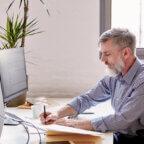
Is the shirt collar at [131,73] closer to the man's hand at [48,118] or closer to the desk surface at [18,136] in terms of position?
the desk surface at [18,136]

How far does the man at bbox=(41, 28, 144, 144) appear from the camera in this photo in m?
1.86

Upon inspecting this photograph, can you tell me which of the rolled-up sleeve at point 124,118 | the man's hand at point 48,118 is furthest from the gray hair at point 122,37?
the man's hand at point 48,118

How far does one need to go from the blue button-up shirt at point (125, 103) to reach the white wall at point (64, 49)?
28.5 inches

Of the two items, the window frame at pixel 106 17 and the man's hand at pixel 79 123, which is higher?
the window frame at pixel 106 17

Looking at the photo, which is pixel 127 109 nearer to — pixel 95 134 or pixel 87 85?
pixel 95 134

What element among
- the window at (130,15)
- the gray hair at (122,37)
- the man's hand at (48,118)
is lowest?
the man's hand at (48,118)

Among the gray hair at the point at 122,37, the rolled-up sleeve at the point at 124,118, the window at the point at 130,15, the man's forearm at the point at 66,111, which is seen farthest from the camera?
the window at the point at 130,15

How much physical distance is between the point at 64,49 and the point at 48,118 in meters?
1.03

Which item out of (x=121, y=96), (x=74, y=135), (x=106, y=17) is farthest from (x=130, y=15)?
(x=74, y=135)

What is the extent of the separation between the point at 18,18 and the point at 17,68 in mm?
759

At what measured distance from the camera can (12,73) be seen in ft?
7.52

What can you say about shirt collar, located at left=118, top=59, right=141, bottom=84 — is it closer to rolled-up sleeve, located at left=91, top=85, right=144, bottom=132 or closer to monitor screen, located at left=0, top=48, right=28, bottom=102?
rolled-up sleeve, located at left=91, top=85, right=144, bottom=132

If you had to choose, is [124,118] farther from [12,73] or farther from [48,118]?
[12,73]

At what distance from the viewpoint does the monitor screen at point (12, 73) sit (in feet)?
7.20
